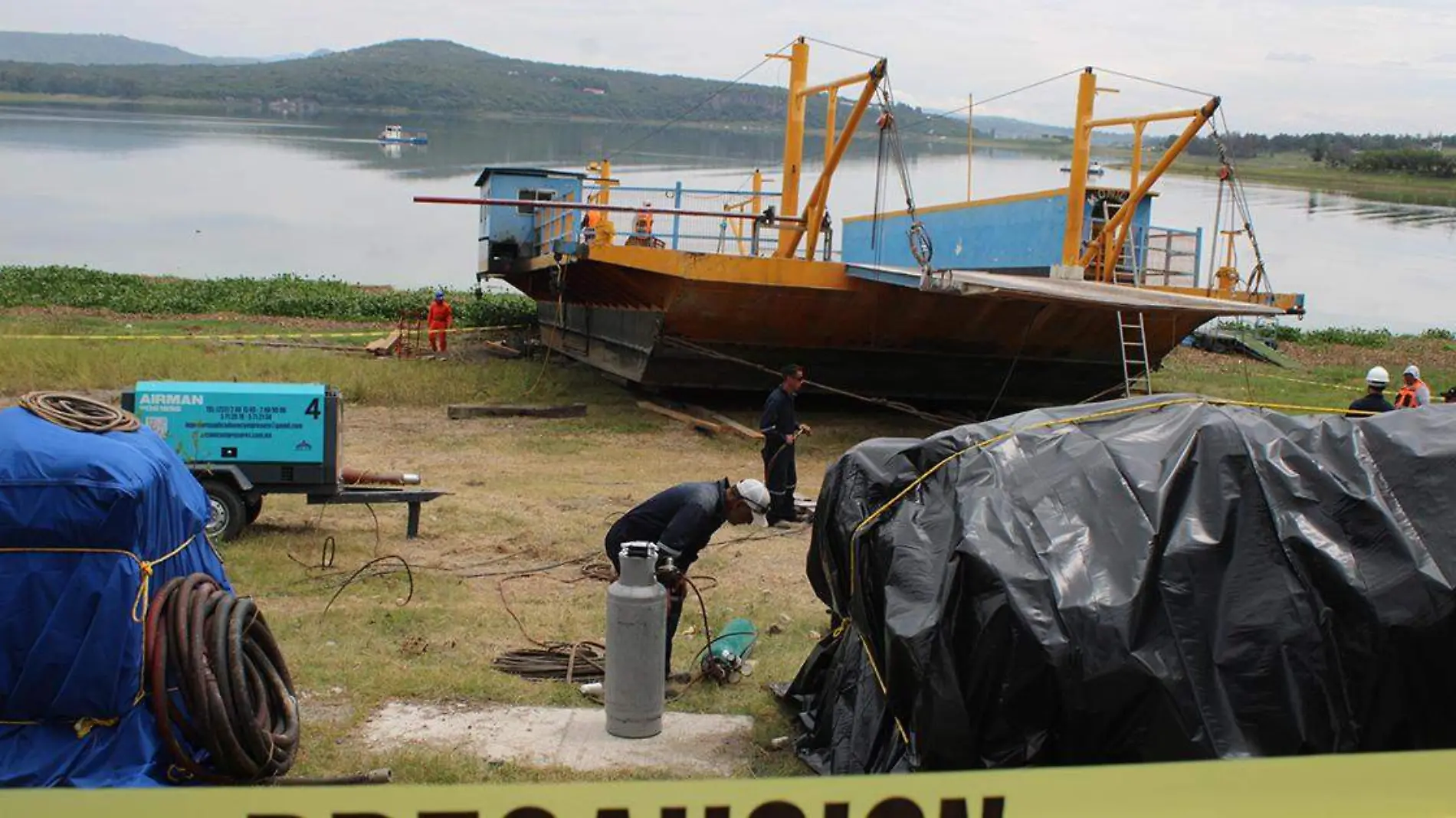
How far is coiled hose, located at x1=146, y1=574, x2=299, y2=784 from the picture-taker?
5828 mm

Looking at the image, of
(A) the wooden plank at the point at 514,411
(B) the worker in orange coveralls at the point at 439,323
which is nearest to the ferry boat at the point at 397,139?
(B) the worker in orange coveralls at the point at 439,323

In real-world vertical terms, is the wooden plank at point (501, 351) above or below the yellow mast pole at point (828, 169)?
below

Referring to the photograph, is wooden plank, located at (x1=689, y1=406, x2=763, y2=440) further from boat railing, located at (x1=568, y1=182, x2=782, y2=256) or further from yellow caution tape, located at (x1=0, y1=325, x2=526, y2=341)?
yellow caution tape, located at (x1=0, y1=325, x2=526, y2=341)

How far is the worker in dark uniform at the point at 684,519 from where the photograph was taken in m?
7.79

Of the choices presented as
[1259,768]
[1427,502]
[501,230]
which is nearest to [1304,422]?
[1427,502]

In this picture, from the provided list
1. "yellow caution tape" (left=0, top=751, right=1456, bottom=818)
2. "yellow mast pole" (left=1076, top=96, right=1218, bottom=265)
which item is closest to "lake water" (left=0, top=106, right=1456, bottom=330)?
"yellow mast pole" (left=1076, top=96, right=1218, bottom=265)

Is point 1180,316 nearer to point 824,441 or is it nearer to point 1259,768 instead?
point 824,441

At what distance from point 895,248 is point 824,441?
37.2 feet

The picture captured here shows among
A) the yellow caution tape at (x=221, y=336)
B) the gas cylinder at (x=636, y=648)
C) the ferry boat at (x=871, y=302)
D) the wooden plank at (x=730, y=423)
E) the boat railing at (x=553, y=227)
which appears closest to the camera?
the gas cylinder at (x=636, y=648)

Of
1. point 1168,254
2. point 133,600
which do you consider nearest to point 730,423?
point 133,600

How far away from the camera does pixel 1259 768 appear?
11.7 feet

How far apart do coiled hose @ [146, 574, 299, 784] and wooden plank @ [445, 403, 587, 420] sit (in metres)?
12.5

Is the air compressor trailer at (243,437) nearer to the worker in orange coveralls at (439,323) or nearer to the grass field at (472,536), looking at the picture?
the grass field at (472,536)

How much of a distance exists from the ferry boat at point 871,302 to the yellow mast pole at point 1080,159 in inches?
1.3
